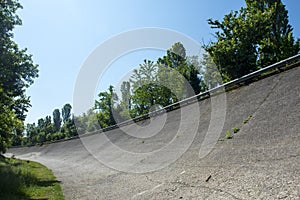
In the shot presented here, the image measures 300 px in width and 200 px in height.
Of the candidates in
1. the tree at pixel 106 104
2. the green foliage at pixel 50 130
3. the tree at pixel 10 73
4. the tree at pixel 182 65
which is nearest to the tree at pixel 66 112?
the green foliage at pixel 50 130

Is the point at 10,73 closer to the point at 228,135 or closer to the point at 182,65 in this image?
the point at 228,135

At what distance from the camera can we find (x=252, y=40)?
21.6 m

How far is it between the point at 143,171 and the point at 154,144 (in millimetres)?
A: 3109

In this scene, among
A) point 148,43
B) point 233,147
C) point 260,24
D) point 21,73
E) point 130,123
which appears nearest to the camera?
point 233,147

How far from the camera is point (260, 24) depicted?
73.8ft

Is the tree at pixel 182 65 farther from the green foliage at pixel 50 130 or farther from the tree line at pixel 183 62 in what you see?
the green foliage at pixel 50 130

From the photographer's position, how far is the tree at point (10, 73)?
1148cm

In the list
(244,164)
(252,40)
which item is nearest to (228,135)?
(244,164)

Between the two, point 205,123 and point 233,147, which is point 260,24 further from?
point 233,147

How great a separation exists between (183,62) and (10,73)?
21102mm

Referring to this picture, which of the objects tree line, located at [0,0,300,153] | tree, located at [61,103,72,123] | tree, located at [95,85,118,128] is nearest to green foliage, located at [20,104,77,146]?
tree, located at [61,103,72,123]

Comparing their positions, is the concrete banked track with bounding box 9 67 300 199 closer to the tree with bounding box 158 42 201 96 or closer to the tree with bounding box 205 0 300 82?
the tree with bounding box 205 0 300 82

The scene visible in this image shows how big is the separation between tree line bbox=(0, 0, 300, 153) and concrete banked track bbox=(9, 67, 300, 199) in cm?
785

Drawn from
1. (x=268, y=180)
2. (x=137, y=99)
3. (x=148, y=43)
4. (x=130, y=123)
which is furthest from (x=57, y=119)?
(x=268, y=180)
